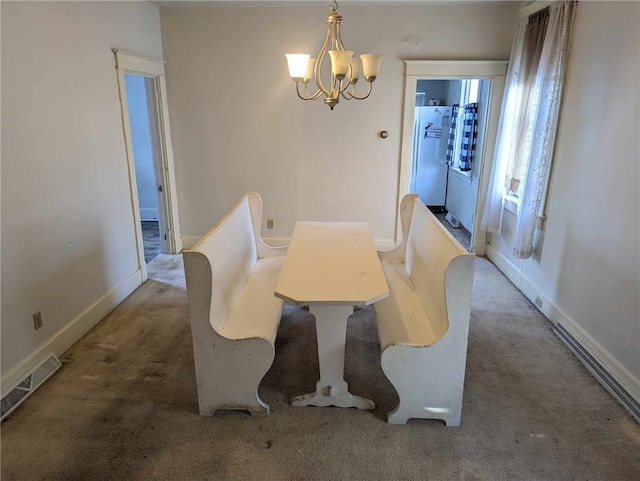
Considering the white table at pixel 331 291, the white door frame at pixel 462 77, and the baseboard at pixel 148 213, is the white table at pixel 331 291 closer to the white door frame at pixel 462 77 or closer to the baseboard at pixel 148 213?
the white door frame at pixel 462 77

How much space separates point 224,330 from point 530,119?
2969 millimetres

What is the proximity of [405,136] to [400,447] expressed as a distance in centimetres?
316

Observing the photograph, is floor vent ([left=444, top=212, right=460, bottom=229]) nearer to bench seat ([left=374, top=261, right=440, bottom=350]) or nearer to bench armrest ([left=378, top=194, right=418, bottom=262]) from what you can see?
bench armrest ([left=378, top=194, right=418, bottom=262])

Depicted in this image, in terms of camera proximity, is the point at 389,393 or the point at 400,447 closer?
the point at 400,447

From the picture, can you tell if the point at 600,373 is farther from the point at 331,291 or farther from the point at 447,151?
the point at 447,151

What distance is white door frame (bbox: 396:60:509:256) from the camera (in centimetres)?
409

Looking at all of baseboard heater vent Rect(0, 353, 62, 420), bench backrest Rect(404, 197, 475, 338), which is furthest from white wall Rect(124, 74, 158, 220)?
bench backrest Rect(404, 197, 475, 338)

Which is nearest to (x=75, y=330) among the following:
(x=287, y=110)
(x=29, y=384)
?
(x=29, y=384)

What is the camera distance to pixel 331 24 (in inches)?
91.7

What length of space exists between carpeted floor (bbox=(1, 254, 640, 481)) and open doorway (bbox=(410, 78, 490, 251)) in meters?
2.89

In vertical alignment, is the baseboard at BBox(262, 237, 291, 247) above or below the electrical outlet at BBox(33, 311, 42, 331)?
below

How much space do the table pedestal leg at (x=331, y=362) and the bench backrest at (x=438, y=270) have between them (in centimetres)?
46

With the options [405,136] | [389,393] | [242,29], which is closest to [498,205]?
[405,136]

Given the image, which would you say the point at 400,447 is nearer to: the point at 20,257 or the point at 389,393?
the point at 389,393
